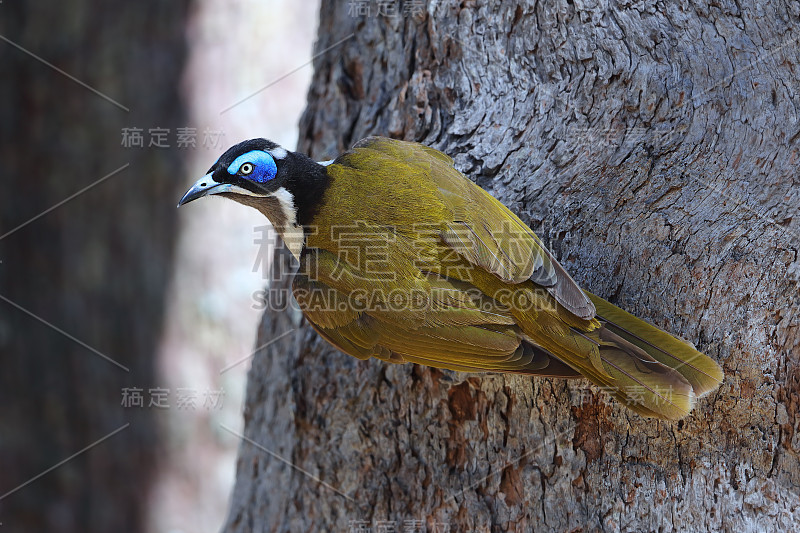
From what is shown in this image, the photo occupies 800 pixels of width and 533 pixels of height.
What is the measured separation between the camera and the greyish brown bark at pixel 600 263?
85.4 inches

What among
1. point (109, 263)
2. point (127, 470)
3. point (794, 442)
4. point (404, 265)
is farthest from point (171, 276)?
point (794, 442)

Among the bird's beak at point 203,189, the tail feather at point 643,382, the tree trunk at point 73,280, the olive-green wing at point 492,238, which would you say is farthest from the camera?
the tree trunk at point 73,280

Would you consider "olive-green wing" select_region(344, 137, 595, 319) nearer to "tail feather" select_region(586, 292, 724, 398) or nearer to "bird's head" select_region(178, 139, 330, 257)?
"tail feather" select_region(586, 292, 724, 398)

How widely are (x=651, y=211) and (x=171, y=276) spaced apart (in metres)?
4.01

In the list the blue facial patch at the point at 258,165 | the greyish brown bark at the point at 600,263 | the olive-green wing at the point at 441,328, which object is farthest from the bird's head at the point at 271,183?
the greyish brown bark at the point at 600,263

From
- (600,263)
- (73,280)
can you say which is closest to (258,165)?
(600,263)

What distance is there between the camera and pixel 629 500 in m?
2.24

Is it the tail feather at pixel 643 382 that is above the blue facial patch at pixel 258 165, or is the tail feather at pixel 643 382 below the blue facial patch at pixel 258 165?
below

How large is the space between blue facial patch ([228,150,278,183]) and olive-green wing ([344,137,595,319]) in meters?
0.49

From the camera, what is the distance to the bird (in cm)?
219

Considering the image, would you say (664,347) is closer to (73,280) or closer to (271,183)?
(271,183)

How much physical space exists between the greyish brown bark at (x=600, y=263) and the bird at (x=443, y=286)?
17cm

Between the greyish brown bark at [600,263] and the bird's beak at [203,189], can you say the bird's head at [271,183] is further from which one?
the greyish brown bark at [600,263]

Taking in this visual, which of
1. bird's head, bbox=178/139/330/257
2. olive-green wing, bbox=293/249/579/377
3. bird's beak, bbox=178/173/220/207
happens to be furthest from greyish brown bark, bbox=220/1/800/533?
bird's beak, bbox=178/173/220/207
